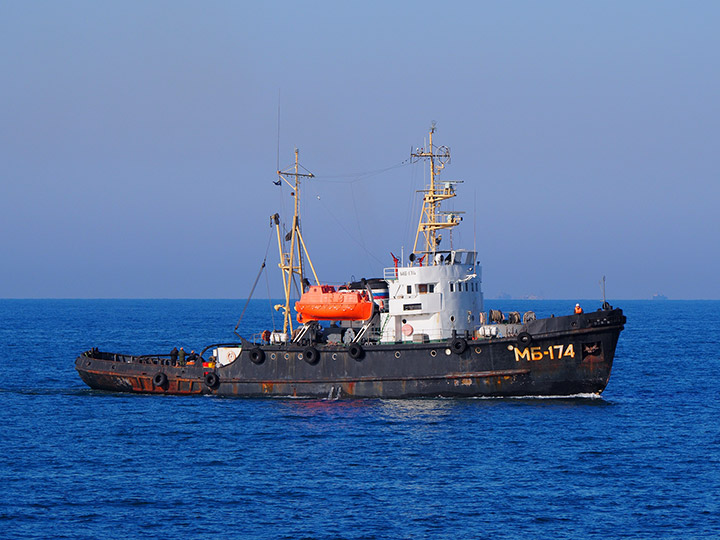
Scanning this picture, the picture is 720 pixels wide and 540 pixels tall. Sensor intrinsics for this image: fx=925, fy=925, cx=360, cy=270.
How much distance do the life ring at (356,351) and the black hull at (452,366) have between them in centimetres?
7

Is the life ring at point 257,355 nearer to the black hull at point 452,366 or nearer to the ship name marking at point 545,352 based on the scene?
the black hull at point 452,366

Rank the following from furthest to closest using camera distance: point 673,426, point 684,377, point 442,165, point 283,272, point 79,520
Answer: point 684,377 < point 283,272 < point 442,165 < point 673,426 < point 79,520

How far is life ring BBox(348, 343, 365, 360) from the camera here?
42.5 meters

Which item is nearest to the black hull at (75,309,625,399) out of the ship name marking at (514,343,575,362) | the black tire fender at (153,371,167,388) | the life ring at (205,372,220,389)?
the ship name marking at (514,343,575,362)

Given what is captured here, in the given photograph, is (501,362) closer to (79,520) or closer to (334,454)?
(334,454)

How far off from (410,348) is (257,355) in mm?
8009

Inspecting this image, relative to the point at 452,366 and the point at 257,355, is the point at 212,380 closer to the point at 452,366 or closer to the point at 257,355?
the point at 257,355

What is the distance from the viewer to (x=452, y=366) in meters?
41.2

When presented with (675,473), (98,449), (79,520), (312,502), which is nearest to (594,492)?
(675,473)

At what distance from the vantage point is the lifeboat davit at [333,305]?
148 feet

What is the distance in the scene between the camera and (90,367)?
164ft

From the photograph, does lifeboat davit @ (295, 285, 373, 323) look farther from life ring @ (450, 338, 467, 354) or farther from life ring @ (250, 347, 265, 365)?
life ring @ (450, 338, 467, 354)

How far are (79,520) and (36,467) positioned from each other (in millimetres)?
7147

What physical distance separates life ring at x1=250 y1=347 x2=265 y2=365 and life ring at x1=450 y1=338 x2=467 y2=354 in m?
9.75
